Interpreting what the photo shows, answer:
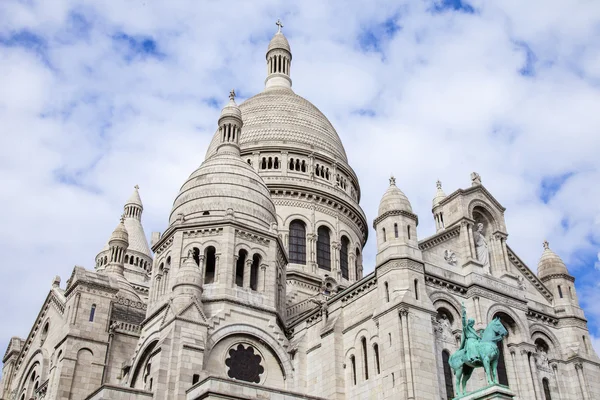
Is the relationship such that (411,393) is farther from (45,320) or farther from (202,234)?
(45,320)

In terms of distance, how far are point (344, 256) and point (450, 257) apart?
16113mm

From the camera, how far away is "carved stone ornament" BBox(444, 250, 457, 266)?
112 ft

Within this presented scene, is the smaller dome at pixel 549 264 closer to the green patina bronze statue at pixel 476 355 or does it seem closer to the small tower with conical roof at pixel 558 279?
the small tower with conical roof at pixel 558 279

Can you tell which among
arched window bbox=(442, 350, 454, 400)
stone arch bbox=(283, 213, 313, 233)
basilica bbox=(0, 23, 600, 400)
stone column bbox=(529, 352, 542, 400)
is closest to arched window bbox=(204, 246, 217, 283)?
basilica bbox=(0, 23, 600, 400)

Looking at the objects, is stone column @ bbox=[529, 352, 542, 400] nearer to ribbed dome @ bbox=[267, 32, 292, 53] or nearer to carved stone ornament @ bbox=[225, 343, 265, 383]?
carved stone ornament @ bbox=[225, 343, 265, 383]

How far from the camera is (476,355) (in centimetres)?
2473

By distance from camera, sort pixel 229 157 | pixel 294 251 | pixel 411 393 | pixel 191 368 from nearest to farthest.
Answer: pixel 411 393 < pixel 191 368 < pixel 229 157 < pixel 294 251

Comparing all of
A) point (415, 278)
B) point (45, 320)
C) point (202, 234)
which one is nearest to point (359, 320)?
point (415, 278)

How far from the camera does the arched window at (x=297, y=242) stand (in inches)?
1858

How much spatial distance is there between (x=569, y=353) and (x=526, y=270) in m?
4.70

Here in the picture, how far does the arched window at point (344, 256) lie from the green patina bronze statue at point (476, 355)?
921 inches

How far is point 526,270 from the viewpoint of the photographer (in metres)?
37.8

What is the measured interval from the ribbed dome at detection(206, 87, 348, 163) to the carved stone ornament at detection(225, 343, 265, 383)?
806 inches

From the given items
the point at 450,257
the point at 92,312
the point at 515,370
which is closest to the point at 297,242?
the point at 92,312
